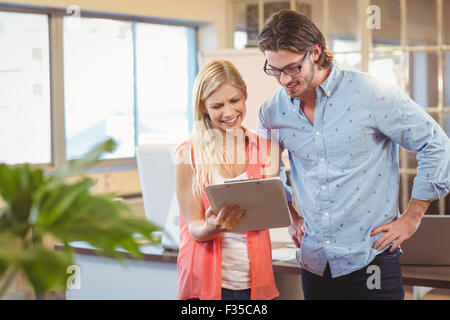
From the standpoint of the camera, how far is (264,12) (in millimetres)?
4996

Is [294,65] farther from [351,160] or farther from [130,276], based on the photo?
[130,276]

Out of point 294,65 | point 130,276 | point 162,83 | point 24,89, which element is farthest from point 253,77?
point 294,65

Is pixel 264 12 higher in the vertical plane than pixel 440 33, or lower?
higher

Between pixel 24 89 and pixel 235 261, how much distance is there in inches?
114

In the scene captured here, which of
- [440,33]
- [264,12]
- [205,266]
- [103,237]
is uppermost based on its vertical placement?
[264,12]

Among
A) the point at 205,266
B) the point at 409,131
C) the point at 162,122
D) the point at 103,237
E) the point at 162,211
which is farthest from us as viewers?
the point at 162,122

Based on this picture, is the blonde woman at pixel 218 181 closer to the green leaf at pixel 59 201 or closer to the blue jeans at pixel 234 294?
the blue jeans at pixel 234 294

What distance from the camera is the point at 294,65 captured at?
1.61 m

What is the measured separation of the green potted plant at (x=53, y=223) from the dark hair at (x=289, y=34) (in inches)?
31.5

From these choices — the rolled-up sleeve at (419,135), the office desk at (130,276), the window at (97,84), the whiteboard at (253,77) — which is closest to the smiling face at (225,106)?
the rolled-up sleeve at (419,135)

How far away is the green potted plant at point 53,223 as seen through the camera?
2.34 ft
